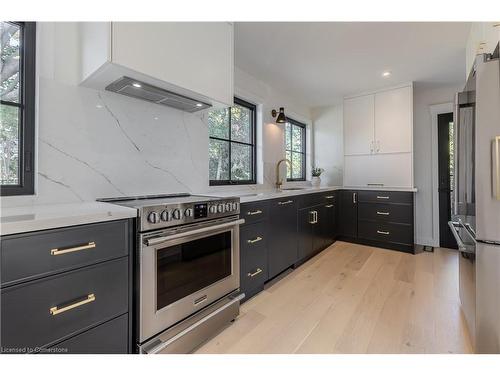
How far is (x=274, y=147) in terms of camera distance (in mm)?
3475

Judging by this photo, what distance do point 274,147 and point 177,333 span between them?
2.62m

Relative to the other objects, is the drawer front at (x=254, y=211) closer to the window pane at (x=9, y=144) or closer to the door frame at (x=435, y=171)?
the window pane at (x=9, y=144)

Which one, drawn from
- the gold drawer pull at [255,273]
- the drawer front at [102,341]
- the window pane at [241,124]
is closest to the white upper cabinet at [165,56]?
the window pane at [241,124]

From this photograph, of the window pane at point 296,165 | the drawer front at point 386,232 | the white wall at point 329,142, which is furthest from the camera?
the white wall at point 329,142

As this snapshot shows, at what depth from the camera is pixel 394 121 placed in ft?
11.4

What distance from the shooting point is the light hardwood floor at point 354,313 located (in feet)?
5.02

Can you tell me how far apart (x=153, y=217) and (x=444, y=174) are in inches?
162

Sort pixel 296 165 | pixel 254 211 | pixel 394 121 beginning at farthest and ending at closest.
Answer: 1. pixel 296 165
2. pixel 394 121
3. pixel 254 211

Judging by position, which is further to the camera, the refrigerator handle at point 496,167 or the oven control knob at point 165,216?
the oven control knob at point 165,216

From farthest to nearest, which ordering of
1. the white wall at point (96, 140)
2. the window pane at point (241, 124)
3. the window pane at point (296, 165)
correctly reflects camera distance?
the window pane at point (296, 165)
the window pane at point (241, 124)
the white wall at point (96, 140)

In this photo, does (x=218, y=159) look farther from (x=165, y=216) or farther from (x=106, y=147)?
(x=165, y=216)

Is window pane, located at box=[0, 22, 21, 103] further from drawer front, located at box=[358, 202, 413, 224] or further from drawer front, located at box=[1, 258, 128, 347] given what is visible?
drawer front, located at box=[358, 202, 413, 224]

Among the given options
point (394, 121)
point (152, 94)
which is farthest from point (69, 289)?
point (394, 121)

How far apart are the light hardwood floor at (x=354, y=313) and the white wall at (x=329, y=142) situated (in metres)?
1.97
